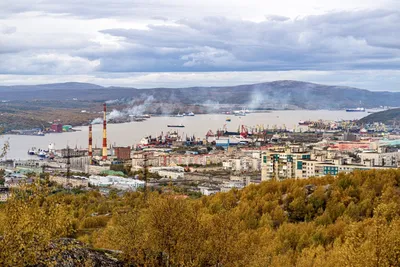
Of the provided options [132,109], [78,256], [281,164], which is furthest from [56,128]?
[78,256]

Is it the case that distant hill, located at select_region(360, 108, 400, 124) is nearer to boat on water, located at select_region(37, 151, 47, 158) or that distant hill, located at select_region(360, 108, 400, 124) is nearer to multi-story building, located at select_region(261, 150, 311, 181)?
boat on water, located at select_region(37, 151, 47, 158)

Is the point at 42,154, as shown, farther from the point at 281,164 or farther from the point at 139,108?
the point at 139,108

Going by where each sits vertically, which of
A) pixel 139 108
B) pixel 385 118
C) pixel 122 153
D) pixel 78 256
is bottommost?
pixel 122 153

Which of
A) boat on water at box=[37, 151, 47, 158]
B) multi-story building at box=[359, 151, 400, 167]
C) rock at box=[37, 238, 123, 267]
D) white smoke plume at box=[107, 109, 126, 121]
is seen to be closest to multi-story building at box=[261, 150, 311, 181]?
multi-story building at box=[359, 151, 400, 167]

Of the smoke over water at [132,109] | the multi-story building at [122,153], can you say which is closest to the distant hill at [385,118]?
the smoke over water at [132,109]

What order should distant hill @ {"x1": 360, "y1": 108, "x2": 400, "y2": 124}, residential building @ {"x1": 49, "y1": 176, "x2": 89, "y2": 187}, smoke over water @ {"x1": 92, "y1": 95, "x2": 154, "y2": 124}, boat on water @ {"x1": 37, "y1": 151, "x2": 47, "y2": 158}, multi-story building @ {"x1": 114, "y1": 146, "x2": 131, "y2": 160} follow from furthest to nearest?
smoke over water @ {"x1": 92, "y1": 95, "x2": 154, "y2": 124}, distant hill @ {"x1": 360, "y1": 108, "x2": 400, "y2": 124}, boat on water @ {"x1": 37, "y1": 151, "x2": 47, "y2": 158}, multi-story building @ {"x1": 114, "y1": 146, "x2": 131, "y2": 160}, residential building @ {"x1": 49, "y1": 176, "x2": 89, "y2": 187}

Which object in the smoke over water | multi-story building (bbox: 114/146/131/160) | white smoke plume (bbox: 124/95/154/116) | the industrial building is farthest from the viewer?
white smoke plume (bbox: 124/95/154/116)

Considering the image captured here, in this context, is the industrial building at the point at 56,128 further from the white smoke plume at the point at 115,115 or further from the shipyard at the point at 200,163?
the shipyard at the point at 200,163

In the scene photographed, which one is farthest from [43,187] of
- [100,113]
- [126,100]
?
[126,100]

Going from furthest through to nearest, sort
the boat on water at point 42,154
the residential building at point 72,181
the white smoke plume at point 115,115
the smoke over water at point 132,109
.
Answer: the smoke over water at point 132,109, the white smoke plume at point 115,115, the boat on water at point 42,154, the residential building at point 72,181

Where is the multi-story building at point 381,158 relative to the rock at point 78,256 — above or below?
below
